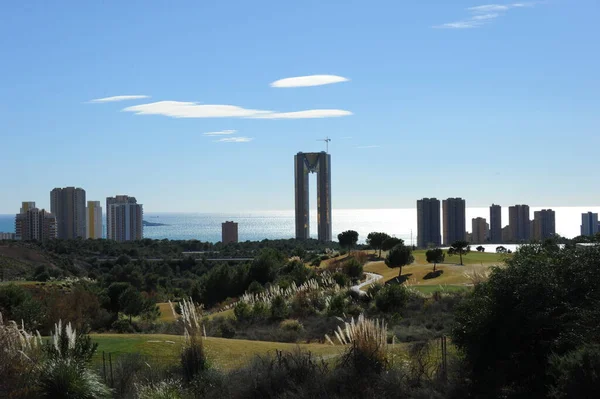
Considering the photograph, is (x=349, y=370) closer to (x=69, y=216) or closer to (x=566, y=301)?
(x=566, y=301)

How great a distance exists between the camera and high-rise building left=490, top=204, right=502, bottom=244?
109 meters

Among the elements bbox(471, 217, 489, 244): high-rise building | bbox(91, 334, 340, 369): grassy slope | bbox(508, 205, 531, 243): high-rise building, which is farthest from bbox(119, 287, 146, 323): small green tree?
bbox(471, 217, 489, 244): high-rise building

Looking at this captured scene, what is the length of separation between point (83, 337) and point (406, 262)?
3651cm

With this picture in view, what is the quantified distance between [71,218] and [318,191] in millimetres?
53258

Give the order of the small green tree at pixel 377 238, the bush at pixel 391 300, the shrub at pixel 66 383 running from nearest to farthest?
the shrub at pixel 66 383
the bush at pixel 391 300
the small green tree at pixel 377 238

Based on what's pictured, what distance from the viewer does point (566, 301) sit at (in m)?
11.9

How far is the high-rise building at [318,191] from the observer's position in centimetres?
14400

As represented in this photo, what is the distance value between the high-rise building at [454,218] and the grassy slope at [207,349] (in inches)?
3802

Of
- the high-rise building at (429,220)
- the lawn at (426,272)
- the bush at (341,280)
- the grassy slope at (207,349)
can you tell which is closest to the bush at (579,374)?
the grassy slope at (207,349)

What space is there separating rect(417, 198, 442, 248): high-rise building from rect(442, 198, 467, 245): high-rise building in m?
1.96

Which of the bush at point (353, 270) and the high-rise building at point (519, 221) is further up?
the high-rise building at point (519, 221)

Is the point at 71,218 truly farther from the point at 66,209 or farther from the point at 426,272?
the point at 426,272

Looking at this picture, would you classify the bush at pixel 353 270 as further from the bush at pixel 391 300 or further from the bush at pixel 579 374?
the bush at pixel 579 374

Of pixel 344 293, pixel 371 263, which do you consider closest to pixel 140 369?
pixel 344 293
